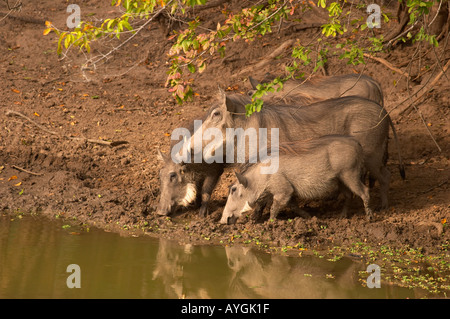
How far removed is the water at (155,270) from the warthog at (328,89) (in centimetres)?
A: 247

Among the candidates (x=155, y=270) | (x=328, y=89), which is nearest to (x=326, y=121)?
(x=328, y=89)

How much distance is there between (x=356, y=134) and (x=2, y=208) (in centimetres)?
358

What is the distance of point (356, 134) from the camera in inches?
252

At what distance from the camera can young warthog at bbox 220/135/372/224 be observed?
19.4ft

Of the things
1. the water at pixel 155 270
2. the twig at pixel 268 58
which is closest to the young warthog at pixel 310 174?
the water at pixel 155 270

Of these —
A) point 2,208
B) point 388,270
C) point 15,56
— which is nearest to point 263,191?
point 388,270

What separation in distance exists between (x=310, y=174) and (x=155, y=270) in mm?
1820

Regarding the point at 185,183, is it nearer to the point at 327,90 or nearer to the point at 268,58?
the point at 327,90

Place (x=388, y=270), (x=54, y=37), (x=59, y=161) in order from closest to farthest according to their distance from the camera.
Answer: (x=388, y=270), (x=59, y=161), (x=54, y=37)

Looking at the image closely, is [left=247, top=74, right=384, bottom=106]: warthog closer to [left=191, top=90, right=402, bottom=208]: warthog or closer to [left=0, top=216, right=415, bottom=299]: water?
[left=191, top=90, right=402, bottom=208]: warthog

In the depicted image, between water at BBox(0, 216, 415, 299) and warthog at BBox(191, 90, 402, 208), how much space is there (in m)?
1.47

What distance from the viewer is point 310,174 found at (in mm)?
5938

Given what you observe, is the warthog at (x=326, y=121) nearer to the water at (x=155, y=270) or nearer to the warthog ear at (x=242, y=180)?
the warthog ear at (x=242, y=180)

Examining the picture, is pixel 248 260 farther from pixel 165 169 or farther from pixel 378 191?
pixel 378 191
